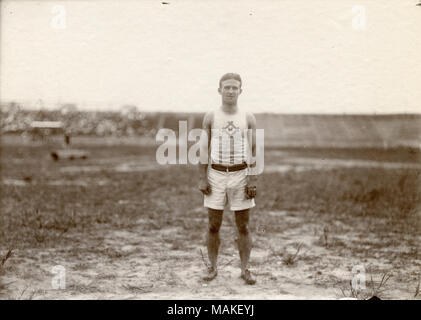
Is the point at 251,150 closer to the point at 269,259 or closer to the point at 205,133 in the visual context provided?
the point at 205,133

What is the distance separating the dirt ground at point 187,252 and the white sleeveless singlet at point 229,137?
1019 millimetres

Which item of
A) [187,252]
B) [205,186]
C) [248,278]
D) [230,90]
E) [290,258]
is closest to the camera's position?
Result: [230,90]

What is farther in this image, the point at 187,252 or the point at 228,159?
the point at 187,252

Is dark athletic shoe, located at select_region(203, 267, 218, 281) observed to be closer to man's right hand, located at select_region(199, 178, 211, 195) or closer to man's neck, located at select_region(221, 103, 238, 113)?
man's right hand, located at select_region(199, 178, 211, 195)

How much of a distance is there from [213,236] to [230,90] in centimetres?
120

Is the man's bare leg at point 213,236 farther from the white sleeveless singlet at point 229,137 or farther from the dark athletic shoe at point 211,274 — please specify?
the white sleeveless singlet at point 229,137

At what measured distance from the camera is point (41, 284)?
339cm

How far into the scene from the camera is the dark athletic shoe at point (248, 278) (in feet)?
11.2

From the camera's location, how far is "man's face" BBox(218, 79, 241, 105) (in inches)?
127

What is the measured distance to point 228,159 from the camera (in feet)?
10.9

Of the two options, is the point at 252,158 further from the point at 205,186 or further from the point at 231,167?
the point at 205,186

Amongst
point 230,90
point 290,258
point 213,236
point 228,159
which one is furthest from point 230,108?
point 290,258

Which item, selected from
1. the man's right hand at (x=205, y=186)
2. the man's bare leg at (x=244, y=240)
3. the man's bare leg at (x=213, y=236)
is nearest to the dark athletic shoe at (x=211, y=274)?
the man's bare leg at (x=213, y=236)

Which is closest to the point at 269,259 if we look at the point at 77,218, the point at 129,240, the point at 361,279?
the point at 361,279
